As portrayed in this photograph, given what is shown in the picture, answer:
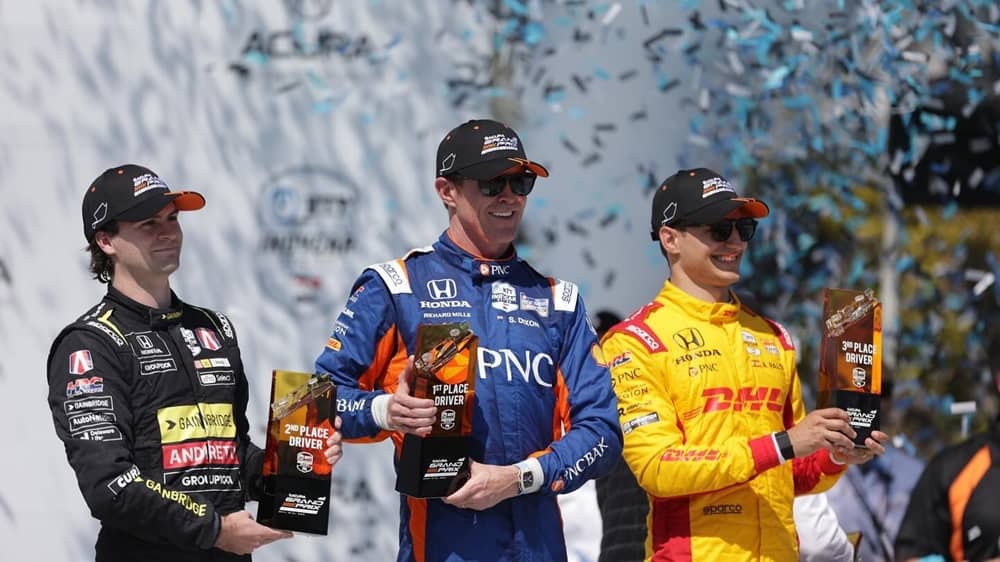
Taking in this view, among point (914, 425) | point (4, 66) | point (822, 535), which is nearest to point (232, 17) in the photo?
point (4, 66)

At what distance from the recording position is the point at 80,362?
3.50 metres

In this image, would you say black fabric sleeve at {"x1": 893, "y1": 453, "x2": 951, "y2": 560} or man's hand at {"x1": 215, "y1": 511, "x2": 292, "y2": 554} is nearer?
man's hand at {"x1": 215, "y1": 511, "x2": 292, "y2": 554}

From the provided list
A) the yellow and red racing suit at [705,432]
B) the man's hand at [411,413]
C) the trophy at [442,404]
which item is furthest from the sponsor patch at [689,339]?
the man's hand at [411,413]

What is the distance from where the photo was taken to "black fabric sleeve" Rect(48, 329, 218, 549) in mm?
3377

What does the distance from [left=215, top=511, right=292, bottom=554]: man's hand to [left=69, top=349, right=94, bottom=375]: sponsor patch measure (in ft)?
1.60

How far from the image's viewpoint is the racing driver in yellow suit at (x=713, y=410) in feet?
12.5

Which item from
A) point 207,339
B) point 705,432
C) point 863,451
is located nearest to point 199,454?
point 207,339

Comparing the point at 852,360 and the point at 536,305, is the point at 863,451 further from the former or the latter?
the point at 536,305

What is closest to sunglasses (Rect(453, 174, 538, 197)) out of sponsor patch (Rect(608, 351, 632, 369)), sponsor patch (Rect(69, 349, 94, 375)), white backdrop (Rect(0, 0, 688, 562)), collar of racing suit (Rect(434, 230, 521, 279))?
collar of racing suit (Rect(434, 230, 521, 279))

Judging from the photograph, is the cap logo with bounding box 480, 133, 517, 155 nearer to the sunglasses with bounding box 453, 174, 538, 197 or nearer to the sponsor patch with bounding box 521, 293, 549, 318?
the sunglasses with bounding box 453, 174, 538, 197

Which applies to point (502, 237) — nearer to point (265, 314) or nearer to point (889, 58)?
point (265, 314)

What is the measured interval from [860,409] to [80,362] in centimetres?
196

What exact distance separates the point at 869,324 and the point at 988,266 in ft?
11.0

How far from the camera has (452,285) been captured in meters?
3.60
